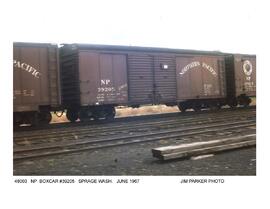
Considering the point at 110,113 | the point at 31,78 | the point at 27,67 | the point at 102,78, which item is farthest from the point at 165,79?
the point at 27,67

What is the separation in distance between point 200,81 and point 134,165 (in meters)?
12.4

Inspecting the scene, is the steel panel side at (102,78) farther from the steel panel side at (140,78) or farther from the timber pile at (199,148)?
the timber pile at (199,148)

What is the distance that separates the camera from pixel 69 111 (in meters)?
16.4

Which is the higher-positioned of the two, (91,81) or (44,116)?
(91,81)

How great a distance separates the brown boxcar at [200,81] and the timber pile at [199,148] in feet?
32.1

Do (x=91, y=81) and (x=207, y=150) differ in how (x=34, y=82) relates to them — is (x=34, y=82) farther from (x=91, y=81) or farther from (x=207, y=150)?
(x=207, y=150)

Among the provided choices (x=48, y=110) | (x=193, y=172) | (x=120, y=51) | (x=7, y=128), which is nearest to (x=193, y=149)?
(x=193, y=172)

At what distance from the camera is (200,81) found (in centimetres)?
1917

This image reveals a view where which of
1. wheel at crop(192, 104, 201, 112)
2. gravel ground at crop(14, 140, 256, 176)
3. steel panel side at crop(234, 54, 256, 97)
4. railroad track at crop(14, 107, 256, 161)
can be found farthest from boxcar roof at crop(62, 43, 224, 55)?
gravel ground at crop(14, 140, 256, 176)

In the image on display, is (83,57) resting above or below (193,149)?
above

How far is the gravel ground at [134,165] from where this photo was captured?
690 centimetres

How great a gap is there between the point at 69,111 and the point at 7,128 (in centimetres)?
967

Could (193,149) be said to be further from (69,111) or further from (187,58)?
(187,58)

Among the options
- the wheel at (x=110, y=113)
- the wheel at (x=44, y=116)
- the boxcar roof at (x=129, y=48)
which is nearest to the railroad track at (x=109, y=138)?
the wheel at (x=44, y=116)
